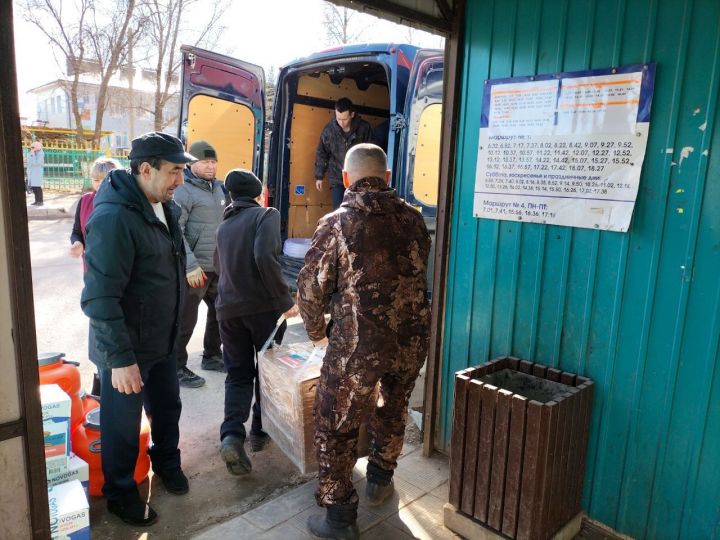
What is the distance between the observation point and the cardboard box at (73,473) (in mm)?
2369

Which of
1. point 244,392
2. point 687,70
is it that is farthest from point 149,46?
point 687,70

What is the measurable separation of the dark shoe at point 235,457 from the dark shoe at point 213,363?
58.9 inches

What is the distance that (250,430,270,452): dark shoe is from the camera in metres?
3.29

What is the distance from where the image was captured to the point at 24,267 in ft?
5.14

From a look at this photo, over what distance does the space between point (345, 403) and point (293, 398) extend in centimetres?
61

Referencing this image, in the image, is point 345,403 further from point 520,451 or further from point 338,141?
point 338,141

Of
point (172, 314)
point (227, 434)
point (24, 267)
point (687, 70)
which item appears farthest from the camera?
point (227, 434)

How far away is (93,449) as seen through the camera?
8.80 feet

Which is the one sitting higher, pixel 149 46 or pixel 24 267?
pixel 149 46

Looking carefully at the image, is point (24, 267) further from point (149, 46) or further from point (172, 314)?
point (149, 46)

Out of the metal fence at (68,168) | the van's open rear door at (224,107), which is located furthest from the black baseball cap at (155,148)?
the metal fence at (68,168)

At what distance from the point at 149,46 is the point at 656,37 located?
19.9 m

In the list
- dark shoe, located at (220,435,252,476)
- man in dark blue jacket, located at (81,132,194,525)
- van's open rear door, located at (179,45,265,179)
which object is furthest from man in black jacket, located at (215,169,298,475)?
van's open rear door, located at (179,45,265,179)

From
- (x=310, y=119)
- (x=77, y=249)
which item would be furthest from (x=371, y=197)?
(x=310, y=119)
